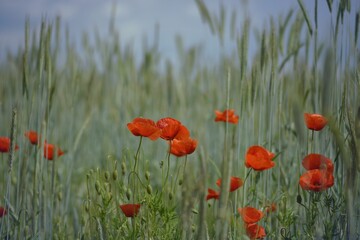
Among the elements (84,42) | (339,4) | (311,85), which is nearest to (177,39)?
(84,42)

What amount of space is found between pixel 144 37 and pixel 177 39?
0.63 meters

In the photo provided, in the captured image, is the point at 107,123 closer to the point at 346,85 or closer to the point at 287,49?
the point at 287,49

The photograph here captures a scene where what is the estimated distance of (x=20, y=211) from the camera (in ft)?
3.36

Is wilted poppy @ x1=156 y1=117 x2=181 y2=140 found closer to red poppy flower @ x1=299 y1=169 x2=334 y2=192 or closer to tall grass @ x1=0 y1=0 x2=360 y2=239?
tall grass @ x1=0 y1=0 x2=360 y2=239

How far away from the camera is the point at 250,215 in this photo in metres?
0.85

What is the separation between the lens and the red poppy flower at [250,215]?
0.84 m

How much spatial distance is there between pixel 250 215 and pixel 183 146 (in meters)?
0.18

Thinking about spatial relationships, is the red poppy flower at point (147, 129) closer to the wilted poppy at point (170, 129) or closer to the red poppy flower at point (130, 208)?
the wilted poppy at point (170, 129)

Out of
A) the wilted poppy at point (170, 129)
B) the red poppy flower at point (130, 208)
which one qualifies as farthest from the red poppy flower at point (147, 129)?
the red poppy flower at point (130, 208)

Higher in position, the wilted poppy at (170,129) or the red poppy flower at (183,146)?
the wilted poppy at (170,129)

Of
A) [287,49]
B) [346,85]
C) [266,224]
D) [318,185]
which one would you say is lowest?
[266,224]

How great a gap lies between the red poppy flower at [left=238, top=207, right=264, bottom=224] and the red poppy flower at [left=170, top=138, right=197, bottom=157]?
0.48ft

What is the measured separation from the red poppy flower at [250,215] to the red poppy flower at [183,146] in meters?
0.14

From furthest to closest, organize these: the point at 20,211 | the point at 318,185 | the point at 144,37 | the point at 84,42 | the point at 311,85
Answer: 1. the point at 84,42
2. the point at 144,37
3. the point at 311,85
4. the point at 20,211
5. the point at 318,185
